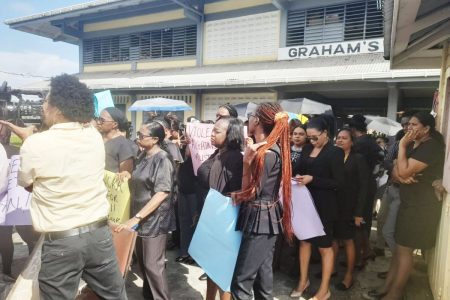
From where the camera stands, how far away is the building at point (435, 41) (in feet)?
8.70

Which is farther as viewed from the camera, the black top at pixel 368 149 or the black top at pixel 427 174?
the black top at pixel 368 149

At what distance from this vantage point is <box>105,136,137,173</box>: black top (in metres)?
3.57

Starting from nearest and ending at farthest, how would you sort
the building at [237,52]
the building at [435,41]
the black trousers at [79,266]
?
the black trousers at [79,266], the building at [435,41], the building at [237,52]

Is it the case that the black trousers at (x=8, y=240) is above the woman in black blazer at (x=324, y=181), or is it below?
below

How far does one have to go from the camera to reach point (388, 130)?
7.31 m

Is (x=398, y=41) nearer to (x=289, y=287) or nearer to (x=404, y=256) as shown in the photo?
(x=404, y=256)

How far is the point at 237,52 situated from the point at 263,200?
1049cm

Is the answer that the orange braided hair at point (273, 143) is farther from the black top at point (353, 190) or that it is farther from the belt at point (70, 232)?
the black top at point (353, 190)

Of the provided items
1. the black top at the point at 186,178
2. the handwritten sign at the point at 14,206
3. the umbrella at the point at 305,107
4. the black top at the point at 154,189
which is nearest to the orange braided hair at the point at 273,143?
the black top at the point at 154,189

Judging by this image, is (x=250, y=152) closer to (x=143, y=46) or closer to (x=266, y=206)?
(x=266, y=206)

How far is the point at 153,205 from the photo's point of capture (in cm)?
286

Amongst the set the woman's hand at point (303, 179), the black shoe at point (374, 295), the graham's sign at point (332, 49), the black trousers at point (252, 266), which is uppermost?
the graham's sign at point (332, 49)

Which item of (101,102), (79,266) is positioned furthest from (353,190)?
(101,102)

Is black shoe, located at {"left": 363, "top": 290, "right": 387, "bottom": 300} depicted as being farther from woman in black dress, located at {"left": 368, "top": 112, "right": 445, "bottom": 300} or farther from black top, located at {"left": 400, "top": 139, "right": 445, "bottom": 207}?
black top, located at {"left": 400, "top": 139, "right": 445, "bottom": 207}
